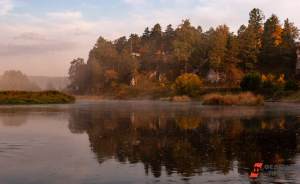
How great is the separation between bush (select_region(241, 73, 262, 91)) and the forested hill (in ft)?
88.1

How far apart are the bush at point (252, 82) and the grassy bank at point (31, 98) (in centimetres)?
4892

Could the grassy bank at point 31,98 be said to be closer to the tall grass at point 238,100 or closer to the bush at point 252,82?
the tall grass at point 238,100

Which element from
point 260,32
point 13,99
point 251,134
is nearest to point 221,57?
point 260,32

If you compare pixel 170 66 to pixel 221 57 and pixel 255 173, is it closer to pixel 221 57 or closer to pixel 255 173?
pixel 221 57

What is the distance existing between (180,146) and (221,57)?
13869cm

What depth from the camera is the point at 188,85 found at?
127875 mm

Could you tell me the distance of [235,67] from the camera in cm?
16375

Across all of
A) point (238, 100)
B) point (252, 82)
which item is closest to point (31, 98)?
point (238, 100)

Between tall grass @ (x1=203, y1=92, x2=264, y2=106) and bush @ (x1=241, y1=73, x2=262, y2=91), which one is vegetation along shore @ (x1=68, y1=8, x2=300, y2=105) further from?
tall grass @ (x1=203, y1=92, x2=264, y2=106)

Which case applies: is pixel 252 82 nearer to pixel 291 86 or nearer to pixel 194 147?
pixel 291 86

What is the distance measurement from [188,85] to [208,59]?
151 ft

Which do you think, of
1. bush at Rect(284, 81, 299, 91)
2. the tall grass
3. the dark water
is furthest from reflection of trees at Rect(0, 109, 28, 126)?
bush at Rect(284, 81, 299, 91)

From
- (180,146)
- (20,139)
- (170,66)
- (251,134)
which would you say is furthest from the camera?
(170,66)

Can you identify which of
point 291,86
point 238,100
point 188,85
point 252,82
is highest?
point 252,82
